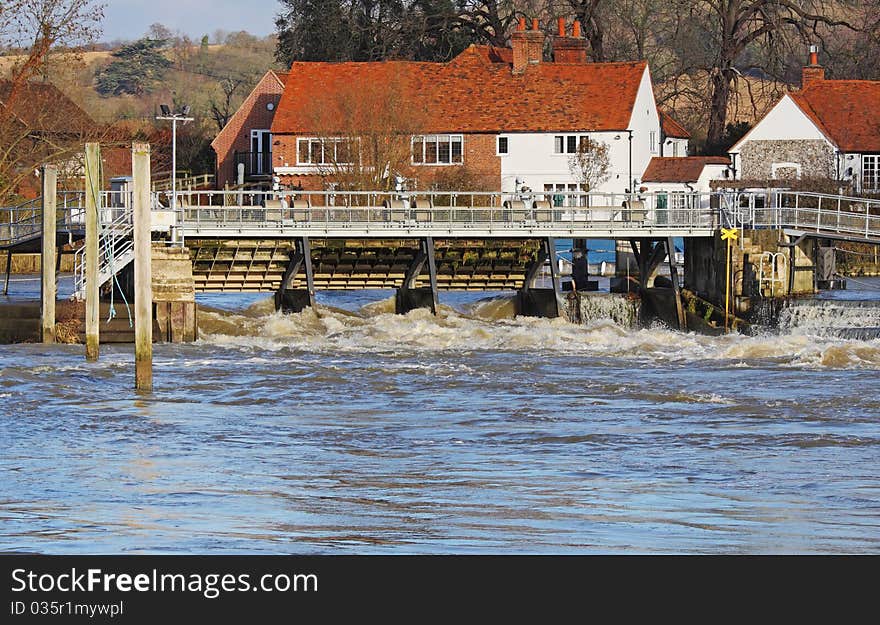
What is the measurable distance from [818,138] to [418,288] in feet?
117

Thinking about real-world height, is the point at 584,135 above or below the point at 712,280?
above

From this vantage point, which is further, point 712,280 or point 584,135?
point 584,135

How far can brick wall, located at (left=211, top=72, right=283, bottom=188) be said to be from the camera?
79.2 m

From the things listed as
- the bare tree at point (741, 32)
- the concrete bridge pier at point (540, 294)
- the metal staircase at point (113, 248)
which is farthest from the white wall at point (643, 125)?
the metal staircase at point (113, 248)

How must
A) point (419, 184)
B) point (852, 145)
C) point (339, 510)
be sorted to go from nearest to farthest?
point (339, 510) < point (419, 184) < point (852, 145)

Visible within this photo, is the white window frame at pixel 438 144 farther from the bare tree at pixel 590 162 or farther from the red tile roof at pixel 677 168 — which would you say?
the red tile roof at pixel 677 168

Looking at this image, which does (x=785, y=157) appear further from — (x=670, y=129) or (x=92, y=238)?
(x=92, y=238)

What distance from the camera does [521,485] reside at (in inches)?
782

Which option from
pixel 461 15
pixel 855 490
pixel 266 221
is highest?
pixel 461 15

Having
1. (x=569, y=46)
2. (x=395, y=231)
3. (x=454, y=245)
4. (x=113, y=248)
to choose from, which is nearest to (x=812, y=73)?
(x=569, y=46)

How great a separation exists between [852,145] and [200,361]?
4815 cm

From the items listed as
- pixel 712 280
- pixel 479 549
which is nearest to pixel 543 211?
pixel 712 280

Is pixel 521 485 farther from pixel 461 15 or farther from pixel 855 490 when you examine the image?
pixel 461 15

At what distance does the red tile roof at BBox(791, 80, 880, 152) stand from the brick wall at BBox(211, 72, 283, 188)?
2496 centimetres
